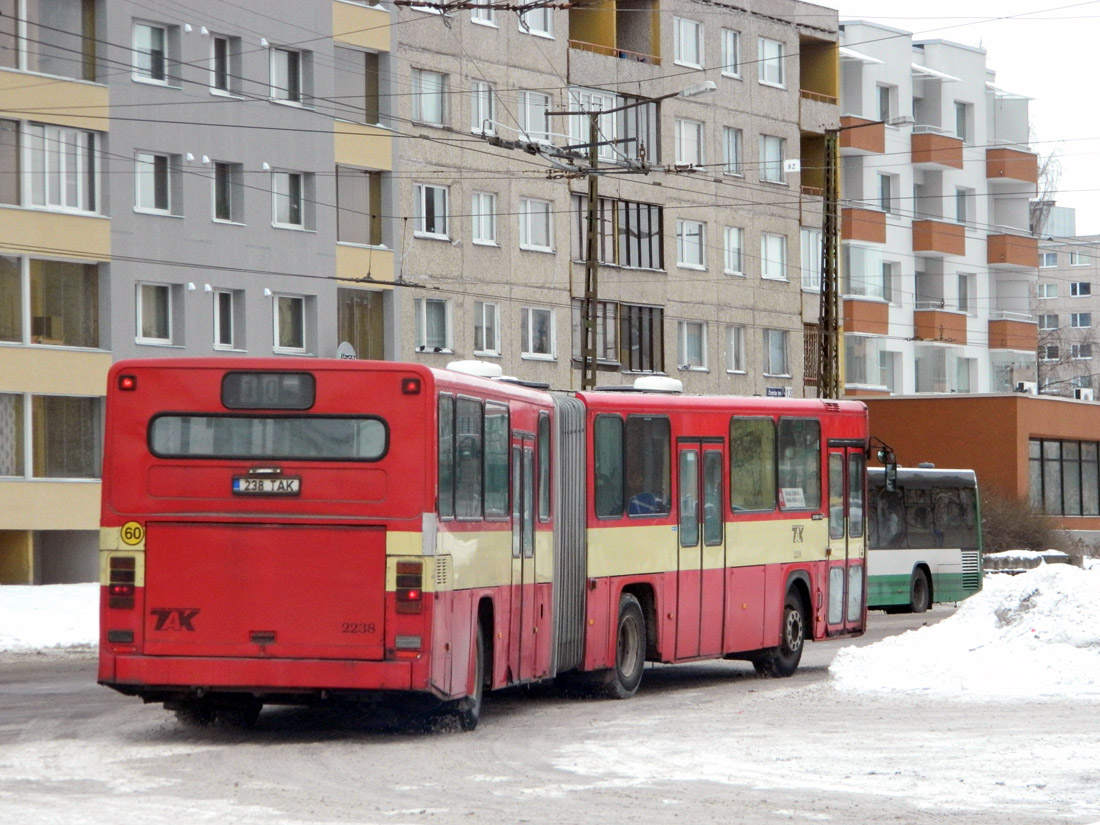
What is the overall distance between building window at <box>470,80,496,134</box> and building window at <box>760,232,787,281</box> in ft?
44.2

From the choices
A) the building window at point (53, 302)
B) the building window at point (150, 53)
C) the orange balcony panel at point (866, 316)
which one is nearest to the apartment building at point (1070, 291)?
the orange balcony panel at point (866, 316)

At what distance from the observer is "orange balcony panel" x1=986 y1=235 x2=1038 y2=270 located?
76312 millimetres

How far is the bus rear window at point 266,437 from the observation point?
46.0 feet

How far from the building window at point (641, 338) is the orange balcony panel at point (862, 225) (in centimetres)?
1271

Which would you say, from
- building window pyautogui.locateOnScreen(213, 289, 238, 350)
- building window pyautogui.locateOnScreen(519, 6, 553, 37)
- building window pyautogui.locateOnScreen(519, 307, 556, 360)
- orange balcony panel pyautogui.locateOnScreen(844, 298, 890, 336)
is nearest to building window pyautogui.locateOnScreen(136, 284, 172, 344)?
building window pyautogui.locateOnScreen(213, 289, 238, 350)

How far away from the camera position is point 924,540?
41531mm

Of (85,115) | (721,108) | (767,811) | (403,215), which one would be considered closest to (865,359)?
(721,108)

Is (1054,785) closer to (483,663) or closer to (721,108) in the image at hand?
(483,663)

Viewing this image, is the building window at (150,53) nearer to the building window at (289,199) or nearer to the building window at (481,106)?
the building window at (289,199)

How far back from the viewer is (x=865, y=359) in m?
70.2

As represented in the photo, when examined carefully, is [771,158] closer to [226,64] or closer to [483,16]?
[483,16]

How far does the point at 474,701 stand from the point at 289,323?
104 ft

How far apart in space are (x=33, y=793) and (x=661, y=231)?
1891 inches

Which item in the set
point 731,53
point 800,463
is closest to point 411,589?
point 800,463
